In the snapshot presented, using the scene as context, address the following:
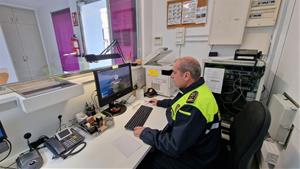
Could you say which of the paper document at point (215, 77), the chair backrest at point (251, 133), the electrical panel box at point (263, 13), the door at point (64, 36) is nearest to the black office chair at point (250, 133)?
the chair backrest at point (251, 133)

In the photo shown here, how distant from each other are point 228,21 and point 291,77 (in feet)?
2.81

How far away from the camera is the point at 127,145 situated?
956 mm

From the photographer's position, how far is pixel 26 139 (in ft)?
3.04

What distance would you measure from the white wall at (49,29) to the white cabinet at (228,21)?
3.18 m

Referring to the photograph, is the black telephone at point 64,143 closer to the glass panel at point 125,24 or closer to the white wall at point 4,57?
the glass panel at point 125,24

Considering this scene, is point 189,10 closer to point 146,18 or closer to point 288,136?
point 146,18

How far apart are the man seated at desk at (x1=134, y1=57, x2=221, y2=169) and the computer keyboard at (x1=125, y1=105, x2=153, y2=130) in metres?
0.10

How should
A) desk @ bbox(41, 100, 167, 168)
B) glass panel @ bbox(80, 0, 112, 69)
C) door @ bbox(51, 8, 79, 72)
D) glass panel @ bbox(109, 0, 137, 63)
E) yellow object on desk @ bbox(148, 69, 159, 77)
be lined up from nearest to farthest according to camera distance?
desk @ bbox(41, 100, 167, 168) → yellow object on desk @ bbox(148, 69, 159, 77) → glass panel @ bbox(109, 0, 137, 63) → glass panel @ bbox(80, 0, 112, 69) → door @ bbox(51, 8, 79, 72)

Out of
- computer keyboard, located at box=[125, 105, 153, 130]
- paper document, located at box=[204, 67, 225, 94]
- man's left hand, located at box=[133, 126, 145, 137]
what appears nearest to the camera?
man's left hand, located at box=[133, 126, 145, 137]

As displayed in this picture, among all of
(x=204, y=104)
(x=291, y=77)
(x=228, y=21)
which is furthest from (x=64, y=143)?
(x=228, y=21)

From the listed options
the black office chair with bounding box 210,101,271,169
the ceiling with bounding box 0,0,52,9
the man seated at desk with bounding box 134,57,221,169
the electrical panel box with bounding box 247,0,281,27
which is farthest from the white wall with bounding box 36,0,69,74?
the black office chair with bounding box 210,101,271,169

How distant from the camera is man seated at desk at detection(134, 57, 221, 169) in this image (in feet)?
2.67

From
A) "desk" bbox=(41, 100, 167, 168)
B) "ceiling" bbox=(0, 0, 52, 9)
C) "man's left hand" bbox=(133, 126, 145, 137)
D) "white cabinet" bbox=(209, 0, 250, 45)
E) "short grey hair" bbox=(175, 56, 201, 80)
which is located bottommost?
"desk" bbox=(41, 100, 167, 168)

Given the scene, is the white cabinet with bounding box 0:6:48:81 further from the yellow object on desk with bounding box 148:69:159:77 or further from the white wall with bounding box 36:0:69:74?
the yellow object on desk with bounding box 148:69:159:77
